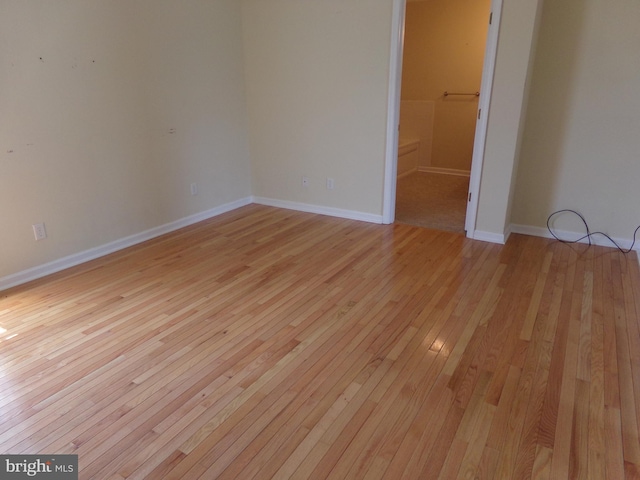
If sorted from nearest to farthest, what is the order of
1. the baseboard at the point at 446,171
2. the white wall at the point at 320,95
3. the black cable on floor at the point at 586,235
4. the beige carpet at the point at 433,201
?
1. the black cable on floor at the point at 586,235
2. the white wall at the point at 320,95
3. the beige carpet at the point at 433,201
4. the baseboard at the point at 446,171

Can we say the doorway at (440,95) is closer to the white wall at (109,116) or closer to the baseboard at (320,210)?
the baseboard at (320,210)

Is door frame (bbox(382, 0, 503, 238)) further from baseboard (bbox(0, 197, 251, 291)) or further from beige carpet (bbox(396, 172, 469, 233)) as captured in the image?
baseboard (bbox(0, 197, 251, 291))

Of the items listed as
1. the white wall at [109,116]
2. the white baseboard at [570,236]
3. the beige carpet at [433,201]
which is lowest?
the beige carpet at [433,201]

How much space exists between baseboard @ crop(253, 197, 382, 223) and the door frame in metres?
0.17

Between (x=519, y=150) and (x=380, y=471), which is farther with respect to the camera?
(x=519, y=150)

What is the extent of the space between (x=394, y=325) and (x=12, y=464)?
1.77m

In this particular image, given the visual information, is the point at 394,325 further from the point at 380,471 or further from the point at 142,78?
the point at 142,78

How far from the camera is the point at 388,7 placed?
340cm

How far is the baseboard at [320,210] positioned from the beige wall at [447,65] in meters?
2.76

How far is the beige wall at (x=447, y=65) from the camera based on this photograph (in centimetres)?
554

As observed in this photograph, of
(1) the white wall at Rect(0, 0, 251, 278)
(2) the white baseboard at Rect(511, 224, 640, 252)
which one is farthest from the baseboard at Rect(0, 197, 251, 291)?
(2) the white baseboard at Rect(511, 224, 640, 252)

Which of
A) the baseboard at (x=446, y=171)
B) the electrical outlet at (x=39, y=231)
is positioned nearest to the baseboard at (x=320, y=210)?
the electrical outlet at (x=39, y=231)

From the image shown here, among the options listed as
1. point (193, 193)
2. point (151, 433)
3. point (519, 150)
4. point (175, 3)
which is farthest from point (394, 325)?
point (175, 3)

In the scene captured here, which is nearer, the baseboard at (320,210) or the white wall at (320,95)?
the white wall at (320,95)
